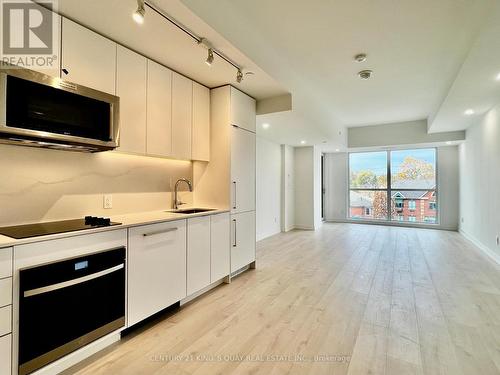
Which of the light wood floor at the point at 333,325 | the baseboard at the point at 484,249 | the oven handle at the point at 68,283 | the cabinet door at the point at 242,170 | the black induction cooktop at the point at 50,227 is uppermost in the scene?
the cabinet door at the point at 242,170

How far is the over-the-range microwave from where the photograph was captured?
1.55m

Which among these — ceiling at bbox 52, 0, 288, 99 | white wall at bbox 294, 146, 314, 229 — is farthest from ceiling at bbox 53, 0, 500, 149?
white wall at bbox 294, 146, 314, 229

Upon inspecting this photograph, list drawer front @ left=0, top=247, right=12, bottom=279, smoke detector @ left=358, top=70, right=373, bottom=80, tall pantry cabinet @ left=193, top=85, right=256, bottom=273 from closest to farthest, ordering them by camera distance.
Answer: drawer front @ left=0, top=247, right=12, bottom=279
tall pantry cabinet @ left=193, top=85, right=256, bottom=273
smoke detector @ left=358, top=70, right=373, bottom=80

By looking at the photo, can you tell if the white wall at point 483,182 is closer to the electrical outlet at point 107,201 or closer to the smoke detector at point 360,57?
the smoke detector at point 360,57

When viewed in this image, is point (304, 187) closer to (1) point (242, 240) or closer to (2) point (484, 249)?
(2) point (484, 249)

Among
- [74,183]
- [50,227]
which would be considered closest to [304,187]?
[74,183]

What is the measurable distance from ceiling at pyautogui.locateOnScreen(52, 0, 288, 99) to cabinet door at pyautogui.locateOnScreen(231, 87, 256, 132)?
9.3 inches

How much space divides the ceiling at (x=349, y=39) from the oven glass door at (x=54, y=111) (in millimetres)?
1069

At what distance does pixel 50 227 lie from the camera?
1778 millimetres

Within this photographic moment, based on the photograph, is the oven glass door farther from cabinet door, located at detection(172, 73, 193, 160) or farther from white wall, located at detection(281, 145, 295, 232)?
white wall, located at detection(281, 145, 295, 232)

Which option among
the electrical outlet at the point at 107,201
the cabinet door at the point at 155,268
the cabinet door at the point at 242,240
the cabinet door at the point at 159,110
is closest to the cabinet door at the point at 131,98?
the cabinet door at the point at 159,110

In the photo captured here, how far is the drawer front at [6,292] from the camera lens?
1.36 meters

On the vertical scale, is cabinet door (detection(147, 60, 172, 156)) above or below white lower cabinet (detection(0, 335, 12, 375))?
above

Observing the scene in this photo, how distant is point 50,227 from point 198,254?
4.32 feet
